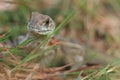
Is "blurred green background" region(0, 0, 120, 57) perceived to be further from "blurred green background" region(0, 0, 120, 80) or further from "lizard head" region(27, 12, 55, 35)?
"lizard head" region(27, 12, 55, 35)

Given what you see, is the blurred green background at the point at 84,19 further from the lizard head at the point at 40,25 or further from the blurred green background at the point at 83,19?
the lizard head at the point at 40,25

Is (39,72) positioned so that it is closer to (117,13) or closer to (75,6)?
(75,6)

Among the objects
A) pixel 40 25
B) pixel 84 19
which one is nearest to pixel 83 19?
pixel 84 19

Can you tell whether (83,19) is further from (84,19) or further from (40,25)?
(40,25)

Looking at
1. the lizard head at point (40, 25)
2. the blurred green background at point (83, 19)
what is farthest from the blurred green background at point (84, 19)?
the lizard head at point (40, 25)

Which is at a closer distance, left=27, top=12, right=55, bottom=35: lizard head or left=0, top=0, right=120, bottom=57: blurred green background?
left=27, top=12, right=55, bottom=35: lizard head

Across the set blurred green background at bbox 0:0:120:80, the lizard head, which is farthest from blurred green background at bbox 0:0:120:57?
the lizard head

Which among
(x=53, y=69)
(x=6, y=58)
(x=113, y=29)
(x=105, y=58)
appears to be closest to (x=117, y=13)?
(x=113, y=29)

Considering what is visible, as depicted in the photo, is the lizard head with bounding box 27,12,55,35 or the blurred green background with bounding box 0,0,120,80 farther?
the blurred green background with bounding box 0,0,120,80
